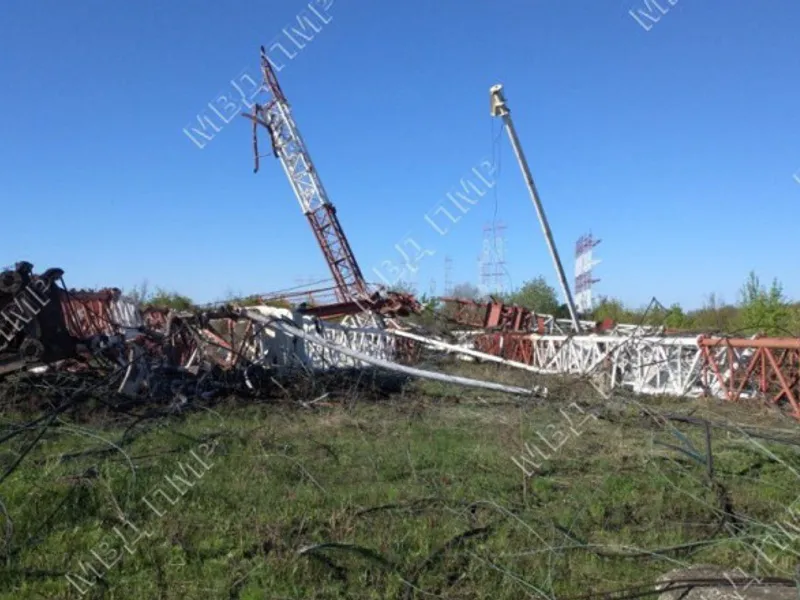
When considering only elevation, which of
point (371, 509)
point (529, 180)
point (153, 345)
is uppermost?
point (529, 180)

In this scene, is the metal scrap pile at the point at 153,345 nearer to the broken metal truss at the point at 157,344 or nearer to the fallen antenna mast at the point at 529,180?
the broken metal truss at the point at 157,344

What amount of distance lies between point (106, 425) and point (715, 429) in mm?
7040

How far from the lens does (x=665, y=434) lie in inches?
283

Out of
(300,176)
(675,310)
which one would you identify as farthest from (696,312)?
(300,176)

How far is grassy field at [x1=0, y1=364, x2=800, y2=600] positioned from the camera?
364cm

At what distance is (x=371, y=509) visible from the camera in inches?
179

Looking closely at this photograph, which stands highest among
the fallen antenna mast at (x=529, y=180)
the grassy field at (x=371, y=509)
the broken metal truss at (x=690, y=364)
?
the fallen antenna mast at (x=529, y=180)

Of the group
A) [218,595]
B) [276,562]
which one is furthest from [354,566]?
[218,595]

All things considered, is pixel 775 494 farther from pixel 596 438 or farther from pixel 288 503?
pixel 288 503

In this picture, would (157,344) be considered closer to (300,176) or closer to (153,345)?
(153,345)

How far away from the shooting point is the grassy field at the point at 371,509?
11.9 ft

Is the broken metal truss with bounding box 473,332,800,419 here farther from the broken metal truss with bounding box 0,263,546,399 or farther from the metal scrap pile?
the metal scrap pile

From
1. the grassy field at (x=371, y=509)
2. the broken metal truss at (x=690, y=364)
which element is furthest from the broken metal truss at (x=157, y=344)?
the broken metal truss at (x=690, y=364)

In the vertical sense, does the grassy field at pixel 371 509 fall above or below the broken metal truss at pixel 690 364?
below
